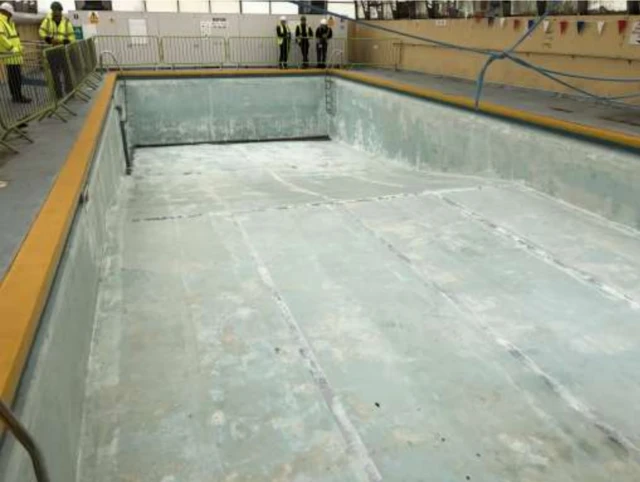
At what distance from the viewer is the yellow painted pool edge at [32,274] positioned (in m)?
1.46

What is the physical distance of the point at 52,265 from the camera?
2.07 metres

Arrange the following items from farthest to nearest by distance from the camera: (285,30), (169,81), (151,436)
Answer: (285,30) < (169,81) < (151,436)

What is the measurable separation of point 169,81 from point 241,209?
5697 mm

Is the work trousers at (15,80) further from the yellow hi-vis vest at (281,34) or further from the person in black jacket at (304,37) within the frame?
the person in black jacket at (304,37)

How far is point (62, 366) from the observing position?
201 cm

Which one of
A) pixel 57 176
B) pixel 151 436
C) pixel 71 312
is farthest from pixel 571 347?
pixel 57 176

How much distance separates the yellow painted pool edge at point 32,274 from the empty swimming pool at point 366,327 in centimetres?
11

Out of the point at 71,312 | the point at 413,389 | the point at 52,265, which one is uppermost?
the point at 52,265

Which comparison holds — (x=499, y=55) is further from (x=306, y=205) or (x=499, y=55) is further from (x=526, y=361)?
(x=526, y=361)

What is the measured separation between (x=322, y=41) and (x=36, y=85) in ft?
28.8

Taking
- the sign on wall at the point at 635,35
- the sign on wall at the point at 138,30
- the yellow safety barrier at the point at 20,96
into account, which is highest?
the sign on wall at the point at 138,30

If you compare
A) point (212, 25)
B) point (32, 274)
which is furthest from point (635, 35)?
point (212, 25)

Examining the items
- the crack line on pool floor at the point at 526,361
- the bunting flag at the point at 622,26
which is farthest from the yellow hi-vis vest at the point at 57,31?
the bunting flag at the point at 622,26

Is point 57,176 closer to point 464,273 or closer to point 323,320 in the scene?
point 323,320
